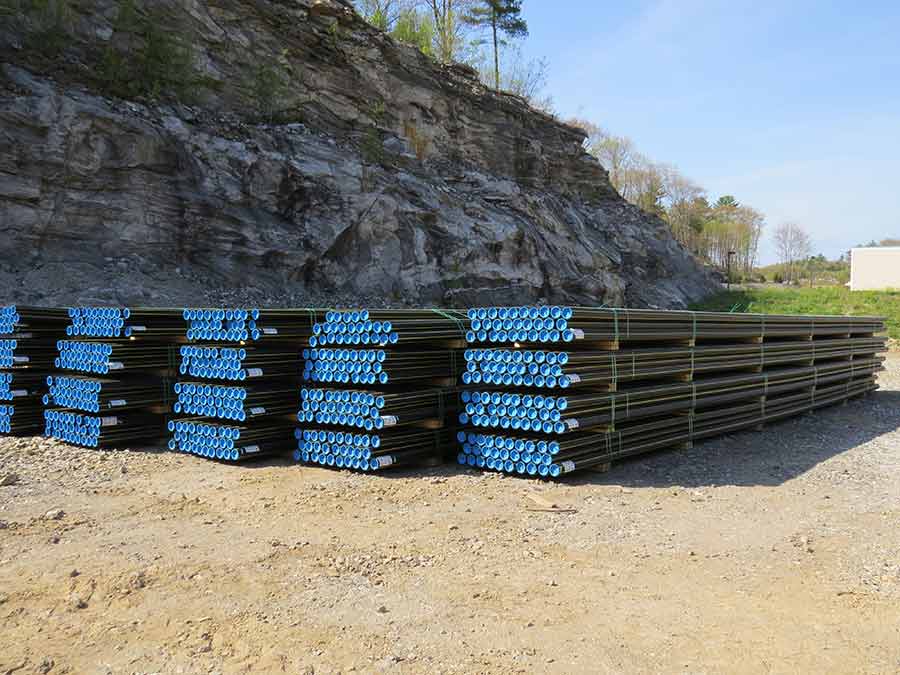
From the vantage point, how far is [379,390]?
809 centimetres

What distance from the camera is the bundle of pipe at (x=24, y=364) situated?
32.0 feet

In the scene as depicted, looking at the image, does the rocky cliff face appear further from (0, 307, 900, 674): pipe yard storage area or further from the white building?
the white building

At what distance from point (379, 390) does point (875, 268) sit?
58.4 meters

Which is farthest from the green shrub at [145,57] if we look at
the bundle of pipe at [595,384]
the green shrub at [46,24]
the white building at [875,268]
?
the white building at [875,268]

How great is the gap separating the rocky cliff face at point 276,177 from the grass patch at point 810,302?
11745 mm

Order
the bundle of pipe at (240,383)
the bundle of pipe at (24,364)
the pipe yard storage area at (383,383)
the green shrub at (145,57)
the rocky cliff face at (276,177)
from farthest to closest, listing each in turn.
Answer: the green shrub at (145,57) → the rocky cliff face at (276,177) → the bundle of pipe at (24,364) → the bundle of pipe at (240,383) → the pipe yard storage area at (383,383)

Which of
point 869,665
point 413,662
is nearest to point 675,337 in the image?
point 869,665

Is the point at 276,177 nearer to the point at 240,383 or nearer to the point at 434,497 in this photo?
the point at 240,383

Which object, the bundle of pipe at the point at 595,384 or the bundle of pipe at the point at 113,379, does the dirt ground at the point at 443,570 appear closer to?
the bundle of pipe at the point at 595,384

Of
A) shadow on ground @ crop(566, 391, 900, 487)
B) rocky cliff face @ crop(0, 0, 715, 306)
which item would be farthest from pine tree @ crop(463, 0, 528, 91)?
shadow on ground @ crop(566, 391, 900, 487)

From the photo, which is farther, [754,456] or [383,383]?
[754,456]

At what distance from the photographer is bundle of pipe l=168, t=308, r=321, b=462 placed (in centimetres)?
838

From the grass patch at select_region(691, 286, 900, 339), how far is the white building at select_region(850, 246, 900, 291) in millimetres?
16001

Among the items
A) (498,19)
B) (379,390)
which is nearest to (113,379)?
(379,390)
